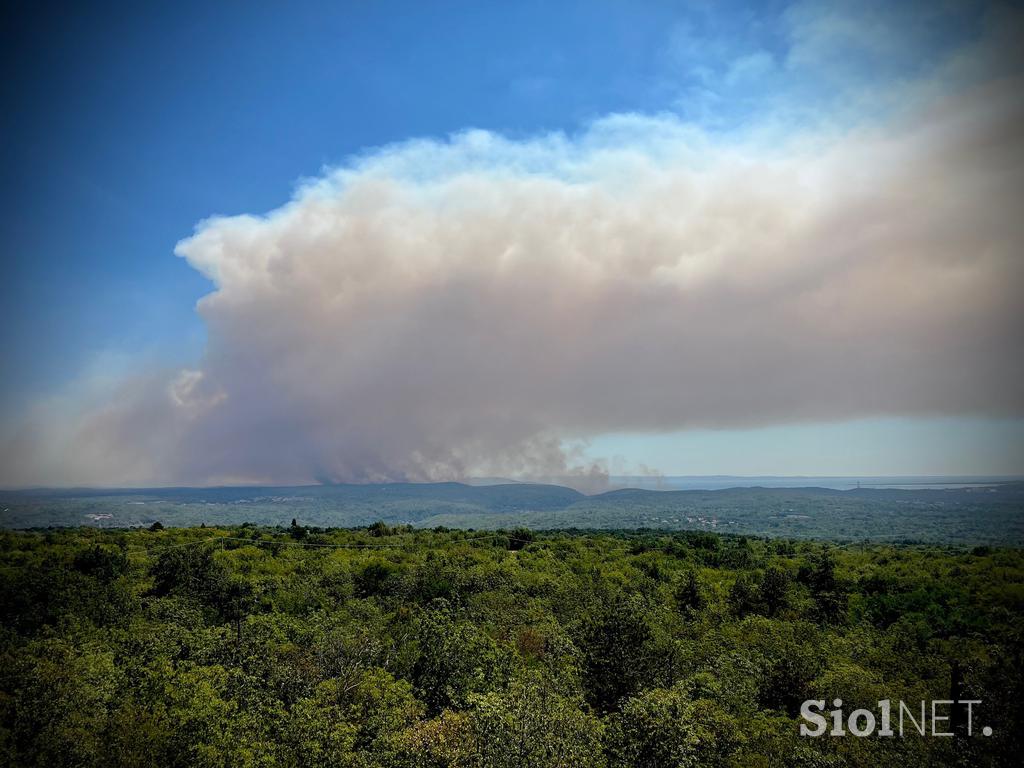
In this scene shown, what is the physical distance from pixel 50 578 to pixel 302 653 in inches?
1831

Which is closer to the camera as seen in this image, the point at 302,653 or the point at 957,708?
the point at 957,708

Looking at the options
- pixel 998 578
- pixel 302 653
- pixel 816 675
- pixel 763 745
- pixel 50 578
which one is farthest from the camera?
pixel 998 578

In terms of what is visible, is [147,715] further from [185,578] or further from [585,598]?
[585,598]

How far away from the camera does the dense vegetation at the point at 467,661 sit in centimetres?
3597

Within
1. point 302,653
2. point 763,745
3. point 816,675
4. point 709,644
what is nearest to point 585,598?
point 709,644

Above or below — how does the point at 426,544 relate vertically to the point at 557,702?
below

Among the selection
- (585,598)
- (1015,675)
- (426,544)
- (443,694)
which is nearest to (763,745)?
(1015,675)

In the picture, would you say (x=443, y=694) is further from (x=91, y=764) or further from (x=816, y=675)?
(x=816, y=675)

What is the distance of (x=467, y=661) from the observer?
54.3 metres

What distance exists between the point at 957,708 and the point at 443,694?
42.1 m

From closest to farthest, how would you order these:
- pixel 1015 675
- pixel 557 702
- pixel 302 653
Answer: pixel 557 702
pixel 1015 675
pixel 302 653

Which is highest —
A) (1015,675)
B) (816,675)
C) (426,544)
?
(1015,675)

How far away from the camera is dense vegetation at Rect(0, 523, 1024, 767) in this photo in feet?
118

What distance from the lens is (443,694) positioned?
173ft
